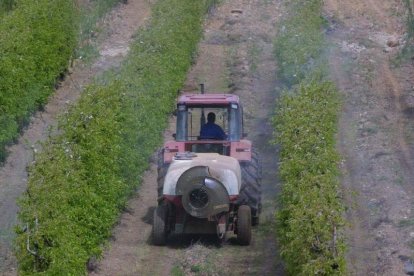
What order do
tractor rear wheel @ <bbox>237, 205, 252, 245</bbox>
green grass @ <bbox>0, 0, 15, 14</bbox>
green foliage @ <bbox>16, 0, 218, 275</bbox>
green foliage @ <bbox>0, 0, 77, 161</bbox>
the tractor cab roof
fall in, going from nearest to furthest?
green foliage @ <bbox>16, 0, 218, 275</bbox> < tractor rear wheel @ <bbox>237, 205, 252, 245</bbox> < the tractor cab roof < green foliage @ <bbox>0, 0, 77, 161</bbox> < green grass @ <bbox>0, 0, 15, 14</bbox>

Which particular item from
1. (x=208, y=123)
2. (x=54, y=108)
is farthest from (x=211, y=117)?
(x=54, y=108)

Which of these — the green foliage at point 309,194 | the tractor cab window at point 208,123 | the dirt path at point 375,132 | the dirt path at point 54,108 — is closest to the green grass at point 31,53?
the dirt path at point 54,108

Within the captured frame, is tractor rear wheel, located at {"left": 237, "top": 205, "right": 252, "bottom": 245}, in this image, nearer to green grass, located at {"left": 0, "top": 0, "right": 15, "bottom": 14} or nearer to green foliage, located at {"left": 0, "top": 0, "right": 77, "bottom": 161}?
green foliage, located at {"left": 0, "top": 0, "right": 77, "bottom": 161}

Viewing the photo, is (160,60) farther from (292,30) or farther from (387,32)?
(387,32)

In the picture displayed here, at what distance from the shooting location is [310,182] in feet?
42.6

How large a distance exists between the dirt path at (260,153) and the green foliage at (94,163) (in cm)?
51

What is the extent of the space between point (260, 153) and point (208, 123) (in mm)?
5107

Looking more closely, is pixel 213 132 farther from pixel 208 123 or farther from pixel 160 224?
pixel 160 224

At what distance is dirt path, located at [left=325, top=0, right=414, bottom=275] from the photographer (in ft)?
48.6

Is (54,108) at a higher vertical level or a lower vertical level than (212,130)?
lower

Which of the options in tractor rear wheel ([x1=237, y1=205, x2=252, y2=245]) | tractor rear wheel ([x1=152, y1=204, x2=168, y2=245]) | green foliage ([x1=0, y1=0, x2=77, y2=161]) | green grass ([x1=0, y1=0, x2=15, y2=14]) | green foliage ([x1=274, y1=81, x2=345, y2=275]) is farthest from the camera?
green grass ([x1=0, y1=0, x2=15, y2=14])

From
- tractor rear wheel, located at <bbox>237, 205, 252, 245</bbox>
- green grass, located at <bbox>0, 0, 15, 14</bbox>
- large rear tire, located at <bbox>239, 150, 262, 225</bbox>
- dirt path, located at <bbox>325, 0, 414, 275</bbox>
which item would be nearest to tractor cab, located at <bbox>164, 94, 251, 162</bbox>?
large rear tire, located at <bbox>239, 150, 262, 225</bbox>

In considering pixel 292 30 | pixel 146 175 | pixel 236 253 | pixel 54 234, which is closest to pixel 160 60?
pixel 146 175

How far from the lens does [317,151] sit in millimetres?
14523
